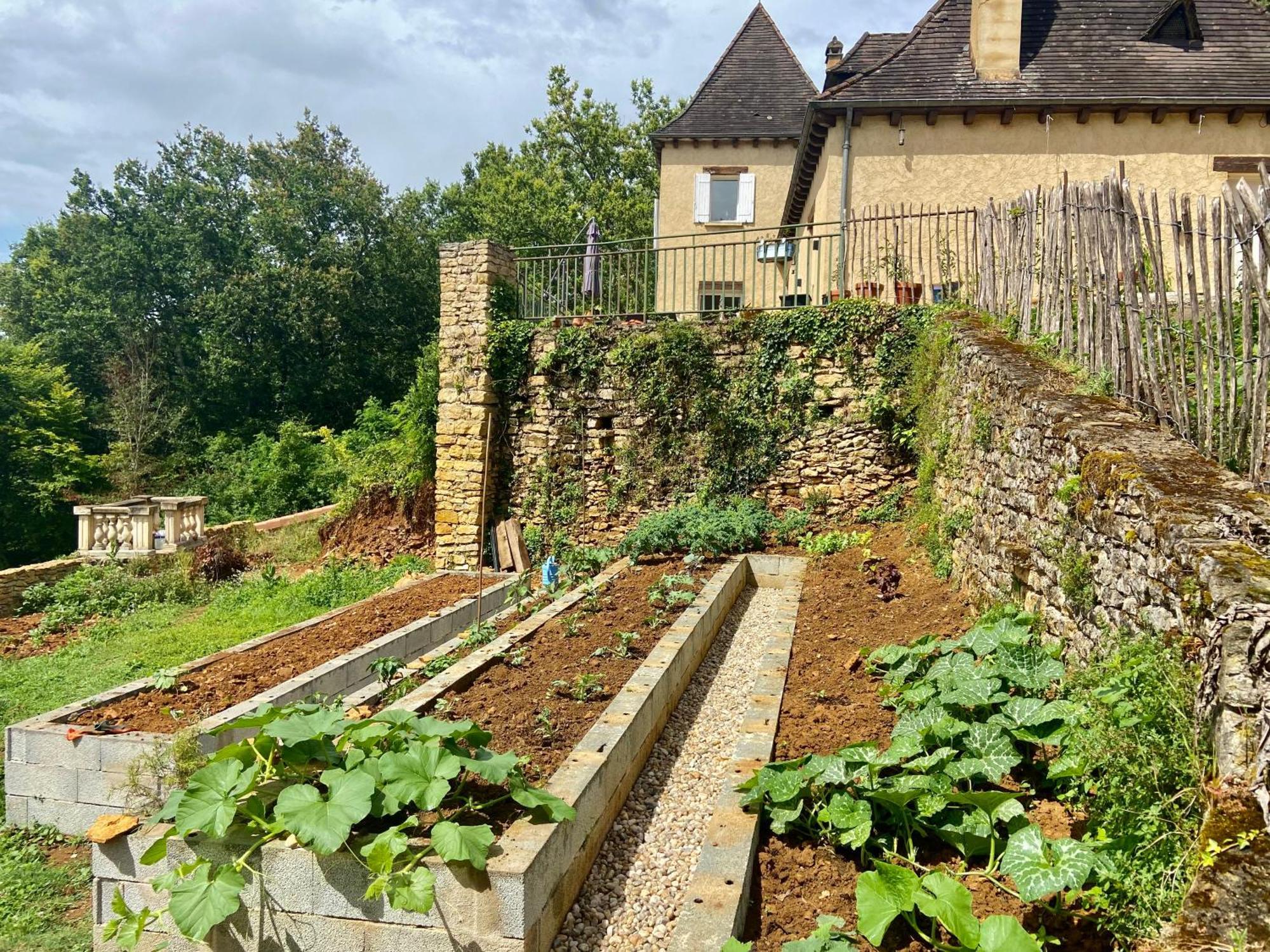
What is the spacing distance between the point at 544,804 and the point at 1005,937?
5.08 feet

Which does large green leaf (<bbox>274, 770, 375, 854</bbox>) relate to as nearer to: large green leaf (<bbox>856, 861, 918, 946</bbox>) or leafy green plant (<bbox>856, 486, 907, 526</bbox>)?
large green leaf (<bbox>856, 861, 918, 946</bbox>)

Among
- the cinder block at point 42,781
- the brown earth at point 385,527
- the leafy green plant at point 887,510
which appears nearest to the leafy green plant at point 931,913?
the cinder block at point 42,781

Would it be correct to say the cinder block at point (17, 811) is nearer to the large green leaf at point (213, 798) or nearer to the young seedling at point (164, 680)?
the young seedling at point (164, 680)

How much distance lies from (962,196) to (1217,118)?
3655 mm

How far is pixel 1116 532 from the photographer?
336 cm

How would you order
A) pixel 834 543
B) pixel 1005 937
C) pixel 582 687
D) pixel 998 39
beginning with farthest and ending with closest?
pixel 998 39 → pixel 834 543 → pixel 582 687 → pixel 1005 937

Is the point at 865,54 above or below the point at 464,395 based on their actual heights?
above

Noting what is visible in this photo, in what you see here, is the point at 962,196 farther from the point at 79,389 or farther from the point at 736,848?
the point at 79,389

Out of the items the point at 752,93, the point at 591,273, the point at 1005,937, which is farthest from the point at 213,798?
the point at 752,93

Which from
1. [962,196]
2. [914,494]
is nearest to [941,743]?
[914,494]

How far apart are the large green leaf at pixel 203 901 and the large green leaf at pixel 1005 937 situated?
7.75 feet

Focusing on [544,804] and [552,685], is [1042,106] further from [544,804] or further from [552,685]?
[544,804]

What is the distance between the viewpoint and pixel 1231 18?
12.5 meters

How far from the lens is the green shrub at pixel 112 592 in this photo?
10.8 meters
